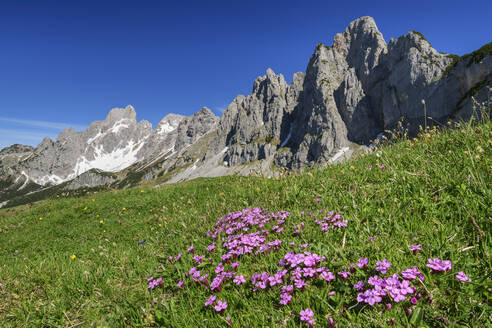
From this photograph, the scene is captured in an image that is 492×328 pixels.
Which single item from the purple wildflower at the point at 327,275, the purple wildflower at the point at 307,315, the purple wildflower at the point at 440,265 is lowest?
the purple wildflower at the point at 307,315

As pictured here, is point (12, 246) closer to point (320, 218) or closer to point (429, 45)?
point (320, 218)

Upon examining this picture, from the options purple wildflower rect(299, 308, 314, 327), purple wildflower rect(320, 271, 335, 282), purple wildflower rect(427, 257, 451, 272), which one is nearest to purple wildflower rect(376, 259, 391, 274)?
purple wildflower rect(427, 257, 451, 272)

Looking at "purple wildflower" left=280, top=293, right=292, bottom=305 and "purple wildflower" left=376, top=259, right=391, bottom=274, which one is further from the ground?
"purple wildflower" left=376, top=259, right=391, bottom=274

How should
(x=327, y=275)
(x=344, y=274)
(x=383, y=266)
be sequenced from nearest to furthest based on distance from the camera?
(x=383, y=266)
(x=344, y=274)
(x=327, y=275)

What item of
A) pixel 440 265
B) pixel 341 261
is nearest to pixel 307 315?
pixel 341 261

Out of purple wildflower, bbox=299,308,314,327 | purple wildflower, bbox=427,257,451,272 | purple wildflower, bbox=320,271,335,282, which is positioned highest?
purple wildflower, bbox=427,257,451,272

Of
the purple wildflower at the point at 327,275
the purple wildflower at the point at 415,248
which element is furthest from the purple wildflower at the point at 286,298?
the purple wildflower at the point at 415,248

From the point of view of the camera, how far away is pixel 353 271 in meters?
2.70

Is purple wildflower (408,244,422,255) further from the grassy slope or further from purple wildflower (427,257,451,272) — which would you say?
purple wildflower (427,257,451,272)

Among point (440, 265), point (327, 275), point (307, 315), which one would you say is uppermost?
point (440, 265)

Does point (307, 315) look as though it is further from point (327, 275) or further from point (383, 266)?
point (383, 266)

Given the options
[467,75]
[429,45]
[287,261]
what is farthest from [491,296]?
[429,45]

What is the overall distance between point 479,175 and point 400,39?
231768 mm

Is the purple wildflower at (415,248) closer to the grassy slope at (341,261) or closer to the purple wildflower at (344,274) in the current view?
the grassy slope at (341,261)
